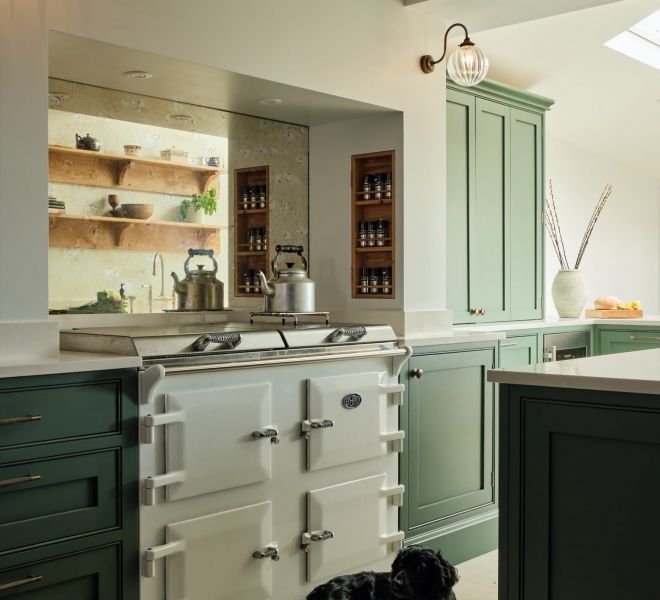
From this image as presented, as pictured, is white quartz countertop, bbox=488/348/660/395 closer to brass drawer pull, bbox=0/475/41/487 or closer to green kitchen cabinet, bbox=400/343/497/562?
green kitchen cabinet, bbox=400/343/497/562

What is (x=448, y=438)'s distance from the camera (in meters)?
3.71

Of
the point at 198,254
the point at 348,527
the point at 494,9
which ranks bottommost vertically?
the point at 348,527

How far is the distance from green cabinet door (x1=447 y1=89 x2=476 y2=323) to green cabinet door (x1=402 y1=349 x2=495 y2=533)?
413 mm

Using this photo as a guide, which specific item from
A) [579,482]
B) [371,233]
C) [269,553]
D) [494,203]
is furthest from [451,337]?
[579,482]

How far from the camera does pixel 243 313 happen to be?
3.67 metres

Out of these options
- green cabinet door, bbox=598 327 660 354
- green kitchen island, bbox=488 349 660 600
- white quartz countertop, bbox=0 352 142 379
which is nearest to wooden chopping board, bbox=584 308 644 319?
green cabinet door, bbox=598 327 660 354

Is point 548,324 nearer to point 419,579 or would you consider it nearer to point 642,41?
point 642,41

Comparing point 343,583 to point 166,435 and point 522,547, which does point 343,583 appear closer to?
point 522,547

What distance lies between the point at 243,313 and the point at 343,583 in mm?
1983

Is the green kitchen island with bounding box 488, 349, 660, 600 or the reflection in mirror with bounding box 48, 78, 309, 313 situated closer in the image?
the green kitchen island with bounding box 488, 349, 660, 600

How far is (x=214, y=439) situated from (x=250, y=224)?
1355 millimetres

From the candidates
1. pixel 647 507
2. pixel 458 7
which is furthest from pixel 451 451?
pixel 458 7

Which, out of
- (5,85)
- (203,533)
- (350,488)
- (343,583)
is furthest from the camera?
(350,488)

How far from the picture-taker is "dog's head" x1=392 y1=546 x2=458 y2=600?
165 cm
